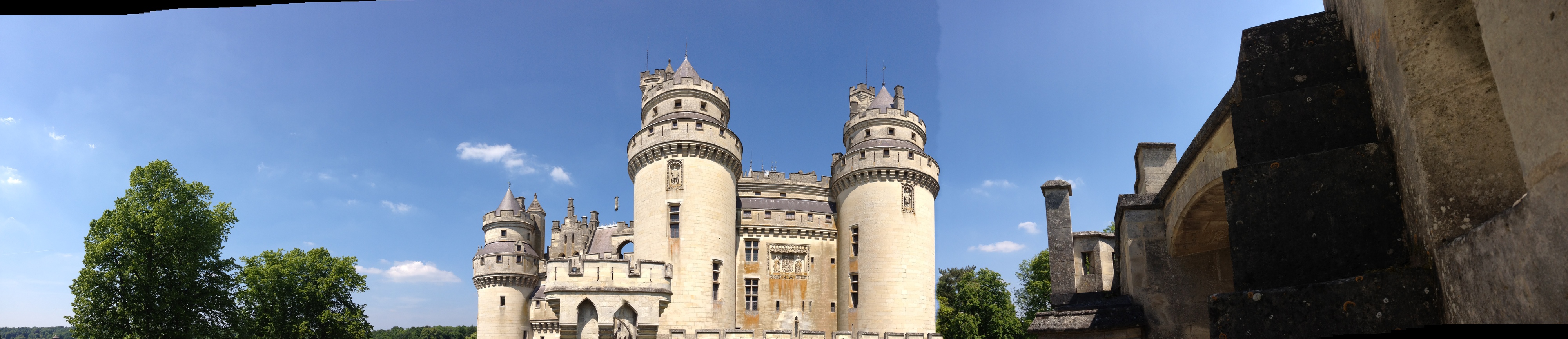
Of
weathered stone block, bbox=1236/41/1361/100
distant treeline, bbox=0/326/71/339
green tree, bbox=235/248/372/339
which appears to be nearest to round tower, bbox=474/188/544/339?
green tree, bbox=235/248/372/339

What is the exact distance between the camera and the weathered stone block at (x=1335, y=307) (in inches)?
117

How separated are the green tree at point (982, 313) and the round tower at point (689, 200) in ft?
40.0

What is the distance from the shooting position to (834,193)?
3766 centimetres

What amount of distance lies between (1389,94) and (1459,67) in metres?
0.39

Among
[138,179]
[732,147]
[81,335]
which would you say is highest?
[732,147]

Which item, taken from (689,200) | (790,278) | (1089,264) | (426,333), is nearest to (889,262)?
(790,278)

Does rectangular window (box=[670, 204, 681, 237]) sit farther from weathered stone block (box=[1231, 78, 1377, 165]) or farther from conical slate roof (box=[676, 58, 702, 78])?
weathered stone block (box=[1231, 78, 1377, 165])

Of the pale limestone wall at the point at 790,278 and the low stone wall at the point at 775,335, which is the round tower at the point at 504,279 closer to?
the pale limestone wall at the point at 790,278

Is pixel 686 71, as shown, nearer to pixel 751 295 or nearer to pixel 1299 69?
pixel 751 295

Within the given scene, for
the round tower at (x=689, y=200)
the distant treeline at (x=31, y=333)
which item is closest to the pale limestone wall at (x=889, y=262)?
the round tower at (x=689, y=200)

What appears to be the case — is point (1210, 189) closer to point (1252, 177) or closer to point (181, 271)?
point (1252, 177)

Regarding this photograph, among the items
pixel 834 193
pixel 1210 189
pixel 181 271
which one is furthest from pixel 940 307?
pixel 1210 189

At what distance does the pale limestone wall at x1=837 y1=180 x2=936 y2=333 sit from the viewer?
33.1 meters

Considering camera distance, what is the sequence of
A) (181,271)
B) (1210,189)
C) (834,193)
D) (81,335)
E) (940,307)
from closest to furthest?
(1210,189) → (81,335) → (181,271) → (834,193) → (940,307)
